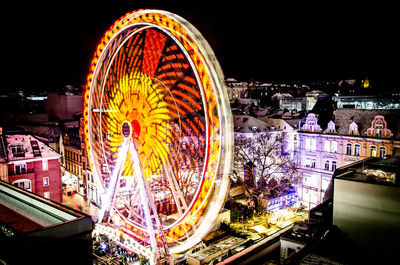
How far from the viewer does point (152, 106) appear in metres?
10.4

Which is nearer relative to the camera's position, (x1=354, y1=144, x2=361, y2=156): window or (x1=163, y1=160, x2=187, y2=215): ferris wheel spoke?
(x1=163, y1=160, x2=187, y2=215): ferris wheel spoke

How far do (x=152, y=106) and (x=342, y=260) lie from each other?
7006 mm

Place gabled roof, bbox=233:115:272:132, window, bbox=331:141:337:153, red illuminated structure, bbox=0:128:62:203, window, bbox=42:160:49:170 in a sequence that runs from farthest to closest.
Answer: gabled roof, bbox=233:115:272:132, window, bbox=331:141:337:153, window, bbox=42:160:49:170, red illuminated structure, bbox=0:128:62:203

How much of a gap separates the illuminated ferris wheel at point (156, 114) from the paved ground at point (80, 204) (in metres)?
15.0

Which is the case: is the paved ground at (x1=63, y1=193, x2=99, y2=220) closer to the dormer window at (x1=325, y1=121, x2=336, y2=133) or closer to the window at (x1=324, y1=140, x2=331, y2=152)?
the window at (x1=324, y1=140, x2=331, y2=152)

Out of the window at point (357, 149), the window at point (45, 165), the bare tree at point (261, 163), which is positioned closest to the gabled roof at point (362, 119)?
the window at point (357, 149)

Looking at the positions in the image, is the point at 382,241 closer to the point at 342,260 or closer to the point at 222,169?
the point at 342,260

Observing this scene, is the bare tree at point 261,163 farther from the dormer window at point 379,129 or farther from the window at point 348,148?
the dormer window at point 379,129

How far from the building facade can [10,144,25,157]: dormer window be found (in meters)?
23.0

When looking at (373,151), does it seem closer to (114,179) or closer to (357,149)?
(357,149)

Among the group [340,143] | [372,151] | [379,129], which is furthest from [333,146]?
[379,129]

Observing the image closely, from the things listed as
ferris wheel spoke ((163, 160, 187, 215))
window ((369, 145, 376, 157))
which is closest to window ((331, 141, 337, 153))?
window ((369, 145, 376, 157))

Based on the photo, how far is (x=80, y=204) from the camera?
1131 inches

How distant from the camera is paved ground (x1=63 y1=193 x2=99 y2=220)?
88.0 feet
